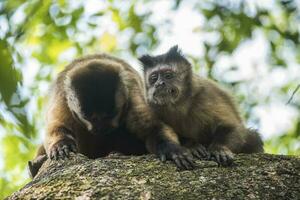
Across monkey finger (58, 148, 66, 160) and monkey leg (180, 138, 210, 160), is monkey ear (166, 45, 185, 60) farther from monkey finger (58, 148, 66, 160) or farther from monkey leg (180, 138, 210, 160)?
monkey finger (58, 148, 66, 160)

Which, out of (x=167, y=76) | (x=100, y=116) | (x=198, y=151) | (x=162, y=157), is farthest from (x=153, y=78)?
(x=162, y=157)

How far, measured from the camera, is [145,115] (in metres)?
6.27

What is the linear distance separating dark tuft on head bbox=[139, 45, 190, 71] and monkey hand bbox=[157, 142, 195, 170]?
1.93 meters

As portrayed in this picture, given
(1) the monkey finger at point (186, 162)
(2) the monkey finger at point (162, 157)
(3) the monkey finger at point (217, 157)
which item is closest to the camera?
(1) the monkey finger at point (186, 162)

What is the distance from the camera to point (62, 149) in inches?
216

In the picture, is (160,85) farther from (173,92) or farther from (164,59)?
(164,59)

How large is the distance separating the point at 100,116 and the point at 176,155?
5.78 feet

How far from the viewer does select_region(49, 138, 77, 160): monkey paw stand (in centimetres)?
526

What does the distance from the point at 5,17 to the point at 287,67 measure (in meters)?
8.77

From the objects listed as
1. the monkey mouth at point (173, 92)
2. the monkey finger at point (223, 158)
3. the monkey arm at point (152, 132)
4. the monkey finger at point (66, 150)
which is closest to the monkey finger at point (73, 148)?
the monkey finger at point (66, 150)

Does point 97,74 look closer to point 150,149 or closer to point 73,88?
point 73,88

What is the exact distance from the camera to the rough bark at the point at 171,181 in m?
3.62

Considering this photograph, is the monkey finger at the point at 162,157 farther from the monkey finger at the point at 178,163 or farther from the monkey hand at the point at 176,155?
the monkey finger at the point at 178,163

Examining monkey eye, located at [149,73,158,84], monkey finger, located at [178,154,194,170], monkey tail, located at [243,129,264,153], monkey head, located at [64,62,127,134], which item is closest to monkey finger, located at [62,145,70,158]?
monkey head, located at [64,62,127,134]
